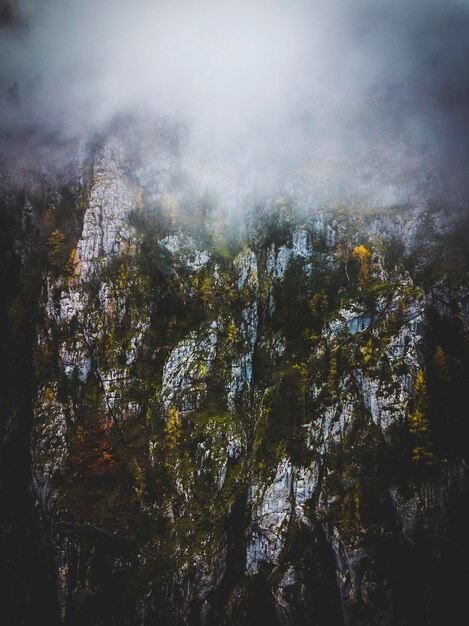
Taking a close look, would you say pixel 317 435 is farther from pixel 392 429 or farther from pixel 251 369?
pixel 251 369

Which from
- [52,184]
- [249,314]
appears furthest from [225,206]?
[52,184]

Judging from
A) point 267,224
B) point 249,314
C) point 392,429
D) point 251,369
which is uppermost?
point 267,224

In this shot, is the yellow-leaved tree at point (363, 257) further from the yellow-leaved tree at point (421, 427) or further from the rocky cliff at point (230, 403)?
the yellow-leaved tree at point (421, 427)

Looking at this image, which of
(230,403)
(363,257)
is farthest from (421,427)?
(363,257)

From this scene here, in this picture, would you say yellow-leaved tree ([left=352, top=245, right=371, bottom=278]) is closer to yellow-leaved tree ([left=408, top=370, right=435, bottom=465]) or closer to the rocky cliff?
the rocky cliff

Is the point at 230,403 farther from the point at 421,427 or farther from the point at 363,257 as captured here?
the point at 363,257

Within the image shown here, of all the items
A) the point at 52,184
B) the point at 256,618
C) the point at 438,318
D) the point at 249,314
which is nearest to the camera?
the point at 256,618

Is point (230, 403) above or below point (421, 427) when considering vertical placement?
above

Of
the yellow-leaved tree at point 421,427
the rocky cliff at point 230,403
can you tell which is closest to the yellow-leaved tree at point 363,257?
the rocky cliff at point 230,403

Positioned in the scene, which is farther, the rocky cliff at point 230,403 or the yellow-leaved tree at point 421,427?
the rocky cliff at point 230,403
